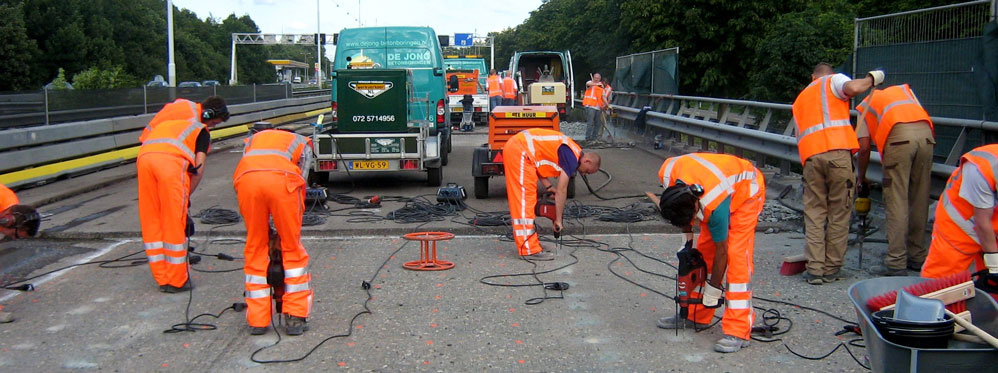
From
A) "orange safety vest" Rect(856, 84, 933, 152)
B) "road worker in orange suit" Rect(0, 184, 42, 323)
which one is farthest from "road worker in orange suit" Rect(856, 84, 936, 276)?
"road worker in orange suit" Rect(0, 184, 42, 323)

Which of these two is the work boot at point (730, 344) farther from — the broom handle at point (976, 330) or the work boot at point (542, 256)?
the work boot at point (542, 256)

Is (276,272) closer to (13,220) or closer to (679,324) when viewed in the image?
(13,220)

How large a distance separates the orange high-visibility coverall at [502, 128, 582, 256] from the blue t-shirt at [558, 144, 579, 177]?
11.8 inches

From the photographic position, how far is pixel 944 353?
9.86 feet

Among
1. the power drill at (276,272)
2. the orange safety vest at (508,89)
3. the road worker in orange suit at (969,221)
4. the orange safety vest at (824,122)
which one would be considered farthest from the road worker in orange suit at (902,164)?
the orange safety vest at (508,89)

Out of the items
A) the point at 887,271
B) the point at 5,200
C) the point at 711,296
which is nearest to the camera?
the point at 711,296

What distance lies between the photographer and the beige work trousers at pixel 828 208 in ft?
22.1

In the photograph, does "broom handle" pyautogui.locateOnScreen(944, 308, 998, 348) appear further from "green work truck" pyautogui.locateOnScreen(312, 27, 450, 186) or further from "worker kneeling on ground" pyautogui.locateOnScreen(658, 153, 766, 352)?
"green work truck" pyautogui.locateOnScreen(312, 27, 450, 186)

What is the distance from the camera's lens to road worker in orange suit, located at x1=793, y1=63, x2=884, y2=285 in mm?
6750

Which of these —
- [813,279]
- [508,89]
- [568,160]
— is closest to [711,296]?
[813,279]

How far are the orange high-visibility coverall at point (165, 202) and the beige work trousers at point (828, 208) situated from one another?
4.87 m

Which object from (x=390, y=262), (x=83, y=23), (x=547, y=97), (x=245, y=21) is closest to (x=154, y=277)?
(x=390, y=262)

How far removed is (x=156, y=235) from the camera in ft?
21.8

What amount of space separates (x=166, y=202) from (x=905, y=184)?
5755 mm
